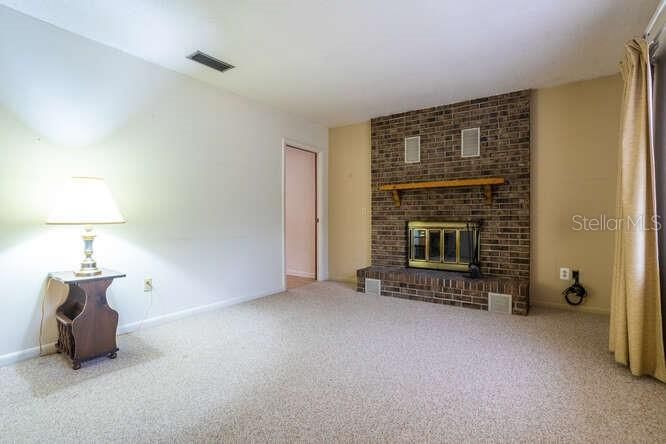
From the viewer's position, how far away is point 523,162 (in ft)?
12.3

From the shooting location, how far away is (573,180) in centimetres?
355

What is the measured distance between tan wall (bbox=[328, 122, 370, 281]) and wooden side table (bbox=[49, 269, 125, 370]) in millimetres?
3141

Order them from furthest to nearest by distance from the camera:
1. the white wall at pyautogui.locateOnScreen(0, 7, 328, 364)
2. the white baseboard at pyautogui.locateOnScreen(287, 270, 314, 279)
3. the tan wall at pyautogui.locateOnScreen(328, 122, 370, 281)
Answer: the white baseboard at pyautogui.locateOnScreen(287, 270, 314, 279), the tan wall at pyautogui.locateOnScreen(328, 122, 370, 281), the white wall at pyautogui.locateOnScreen(0, 7, 328, 364)

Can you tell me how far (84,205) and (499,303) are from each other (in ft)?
11.9

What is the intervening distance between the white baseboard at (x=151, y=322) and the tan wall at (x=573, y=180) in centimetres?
308

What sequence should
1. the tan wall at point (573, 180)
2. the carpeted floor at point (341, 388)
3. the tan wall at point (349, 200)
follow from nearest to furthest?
the carpeted floor at point (341, 388), the tan wall at point (573, 180), the tan wall at point (349, 200)

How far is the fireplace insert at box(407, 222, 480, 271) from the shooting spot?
13.3 feet

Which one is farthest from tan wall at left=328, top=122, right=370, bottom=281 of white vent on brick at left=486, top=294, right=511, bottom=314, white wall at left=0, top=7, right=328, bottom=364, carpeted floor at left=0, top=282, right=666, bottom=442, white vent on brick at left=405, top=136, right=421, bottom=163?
carpeted floor at left=0, top=282, right=666, bottom=442

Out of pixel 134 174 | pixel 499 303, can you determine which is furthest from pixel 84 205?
pixel 499 303

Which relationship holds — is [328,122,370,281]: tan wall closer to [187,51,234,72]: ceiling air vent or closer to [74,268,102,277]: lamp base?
[187,51,234,72]: ceiling air vent

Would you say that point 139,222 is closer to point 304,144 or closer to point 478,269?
point 304,144

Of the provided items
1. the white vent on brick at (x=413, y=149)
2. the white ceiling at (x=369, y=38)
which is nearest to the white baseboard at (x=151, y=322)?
the white ceiling at (x=369, y=38)

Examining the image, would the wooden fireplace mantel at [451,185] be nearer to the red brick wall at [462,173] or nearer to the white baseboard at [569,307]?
the red brick wall at [462,173]

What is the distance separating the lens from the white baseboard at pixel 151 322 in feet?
7.60
